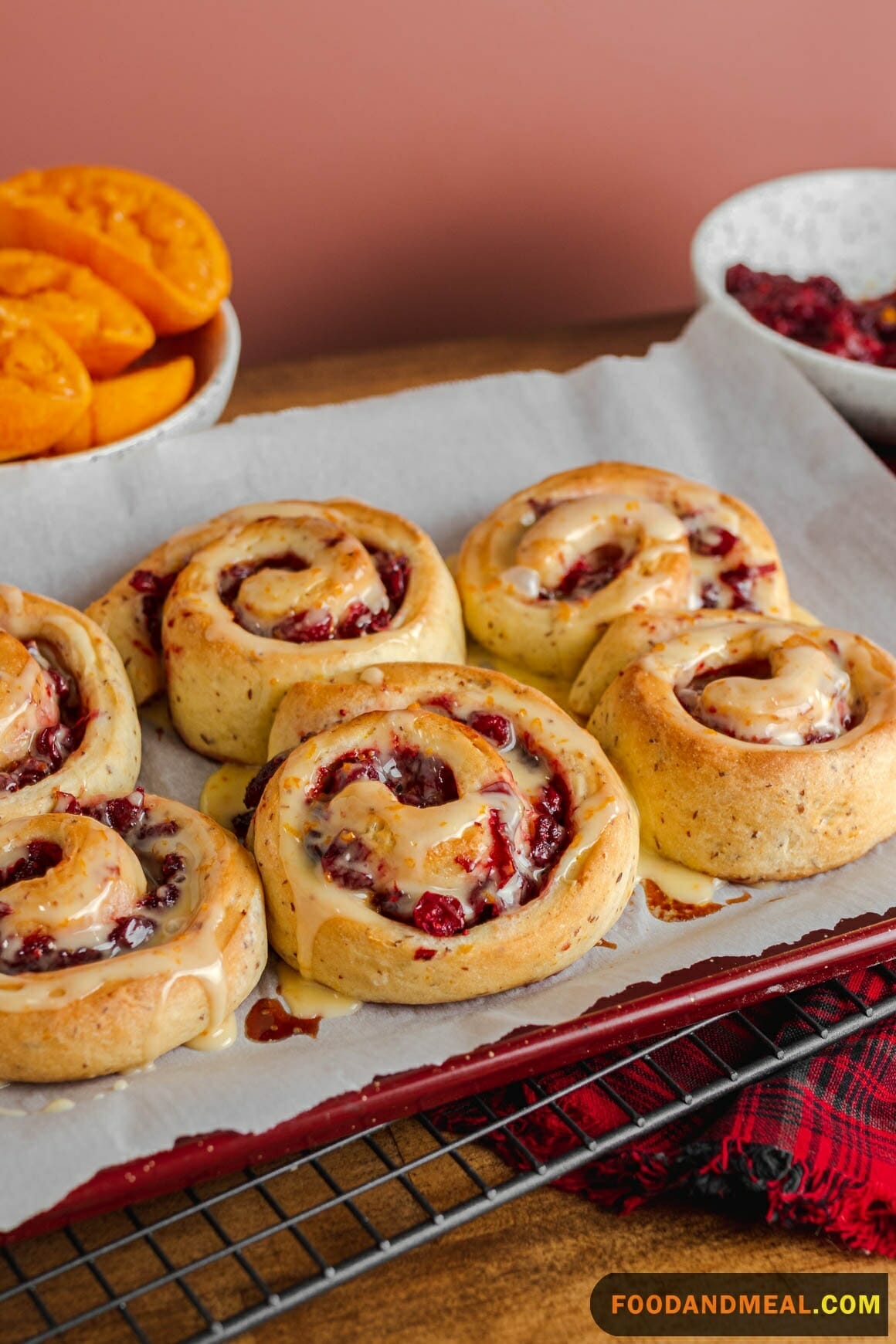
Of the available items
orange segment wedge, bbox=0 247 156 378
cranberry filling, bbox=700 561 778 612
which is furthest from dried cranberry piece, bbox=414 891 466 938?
orange segment wedge, bbox=0 247 156 378

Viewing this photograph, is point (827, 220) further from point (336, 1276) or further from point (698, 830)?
point (336, 1276)

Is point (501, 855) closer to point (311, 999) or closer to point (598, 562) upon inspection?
point (311, 999)

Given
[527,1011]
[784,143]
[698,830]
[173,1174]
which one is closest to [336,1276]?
[173,1174]

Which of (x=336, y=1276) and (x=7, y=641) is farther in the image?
(x=7, y=641)

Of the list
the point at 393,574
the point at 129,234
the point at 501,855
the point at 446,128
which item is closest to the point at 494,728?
the point at 501,855

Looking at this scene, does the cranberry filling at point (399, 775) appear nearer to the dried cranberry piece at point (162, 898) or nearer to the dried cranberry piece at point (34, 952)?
the dried cranberry piece at point (162, 898)

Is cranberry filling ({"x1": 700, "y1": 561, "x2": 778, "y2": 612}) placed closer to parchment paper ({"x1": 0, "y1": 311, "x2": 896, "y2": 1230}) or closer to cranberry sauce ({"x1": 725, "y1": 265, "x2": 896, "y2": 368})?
parchment paper ({"x1": 0, "y1": 311, "x2": 896, "y2": 1230})
